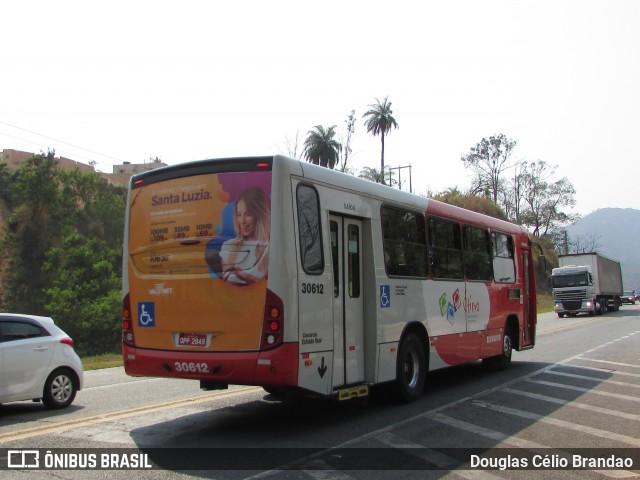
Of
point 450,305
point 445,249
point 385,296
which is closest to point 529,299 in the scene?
point 450,305

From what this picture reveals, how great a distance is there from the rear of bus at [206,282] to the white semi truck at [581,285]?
32.3 meters

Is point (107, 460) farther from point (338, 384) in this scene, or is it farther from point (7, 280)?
point (7, 280)

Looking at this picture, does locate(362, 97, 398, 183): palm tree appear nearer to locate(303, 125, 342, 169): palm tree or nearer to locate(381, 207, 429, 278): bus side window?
locate(303, 125, 342, 169): palm tree

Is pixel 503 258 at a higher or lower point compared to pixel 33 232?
lower

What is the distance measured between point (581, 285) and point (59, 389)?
34997mm

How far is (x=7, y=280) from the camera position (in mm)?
54156

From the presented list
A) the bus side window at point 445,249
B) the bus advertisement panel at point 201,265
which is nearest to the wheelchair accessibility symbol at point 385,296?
the bus side window at point 445,249

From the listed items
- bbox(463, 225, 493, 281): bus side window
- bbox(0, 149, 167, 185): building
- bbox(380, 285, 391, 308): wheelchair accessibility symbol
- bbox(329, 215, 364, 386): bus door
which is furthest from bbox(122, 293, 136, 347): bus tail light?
bbox(0, 149, 167, 185): building

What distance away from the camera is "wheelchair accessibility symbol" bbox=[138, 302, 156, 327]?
7426 mm

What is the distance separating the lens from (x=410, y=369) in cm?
942

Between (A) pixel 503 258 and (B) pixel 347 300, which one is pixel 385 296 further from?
(A) pixel 503 258

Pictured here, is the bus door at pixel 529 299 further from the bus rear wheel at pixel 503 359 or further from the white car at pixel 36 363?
the white car at pixel 36 363

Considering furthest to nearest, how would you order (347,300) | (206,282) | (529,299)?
(529,299) → (347,300) → (206,282)

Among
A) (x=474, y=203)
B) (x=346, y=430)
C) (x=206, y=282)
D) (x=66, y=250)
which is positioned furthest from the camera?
(x=474, y=203)
